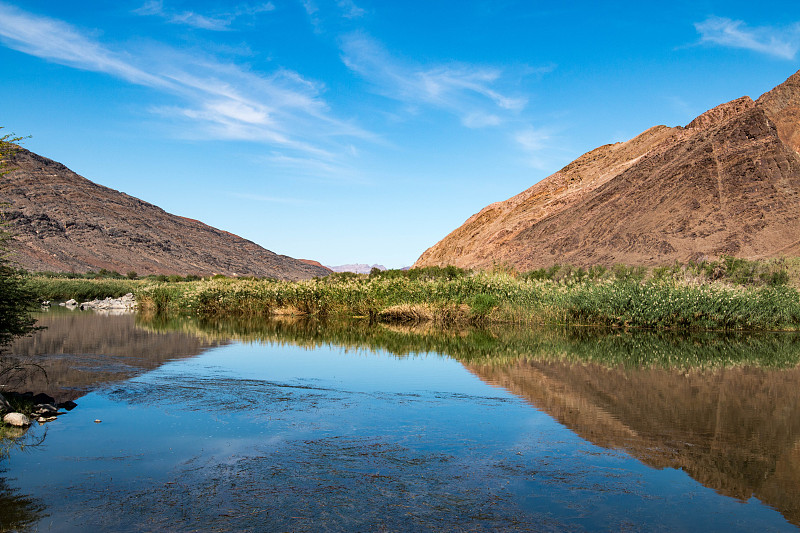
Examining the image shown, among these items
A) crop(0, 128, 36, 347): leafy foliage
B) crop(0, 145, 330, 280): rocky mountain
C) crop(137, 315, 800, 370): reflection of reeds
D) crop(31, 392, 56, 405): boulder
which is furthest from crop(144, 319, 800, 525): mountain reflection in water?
crop(0, 145, 330, 280): rocky mountain

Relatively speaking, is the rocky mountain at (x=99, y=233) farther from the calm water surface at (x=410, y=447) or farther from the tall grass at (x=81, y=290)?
the calm water surface at (x=410, y=447)

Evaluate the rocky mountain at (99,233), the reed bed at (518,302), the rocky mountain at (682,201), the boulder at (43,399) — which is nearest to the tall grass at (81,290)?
the reed bed at (518,302)

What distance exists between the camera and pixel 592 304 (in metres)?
21.6

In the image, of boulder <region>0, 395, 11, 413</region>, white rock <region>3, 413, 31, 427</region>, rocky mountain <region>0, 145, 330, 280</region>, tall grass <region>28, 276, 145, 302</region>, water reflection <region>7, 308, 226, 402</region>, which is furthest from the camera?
rocky mountain <region>0, 145, 330, 280</region>

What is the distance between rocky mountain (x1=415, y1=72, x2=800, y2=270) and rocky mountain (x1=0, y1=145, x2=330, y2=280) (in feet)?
157

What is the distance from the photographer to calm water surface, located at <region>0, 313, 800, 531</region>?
4.85 m

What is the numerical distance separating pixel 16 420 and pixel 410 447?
446 cm

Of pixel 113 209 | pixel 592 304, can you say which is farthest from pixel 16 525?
pixel 113 209

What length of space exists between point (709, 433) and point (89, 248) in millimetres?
91688

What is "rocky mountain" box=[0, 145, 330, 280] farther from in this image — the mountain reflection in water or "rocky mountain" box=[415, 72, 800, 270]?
the mountain reflection in water

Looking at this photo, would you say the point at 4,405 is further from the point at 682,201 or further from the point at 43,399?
the point at 682,201

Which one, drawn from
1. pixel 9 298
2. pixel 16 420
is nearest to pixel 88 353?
pixel 9 298

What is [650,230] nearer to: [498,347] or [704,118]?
[704,118]

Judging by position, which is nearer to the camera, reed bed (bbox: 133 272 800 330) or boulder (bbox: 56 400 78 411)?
boulder (bbox: 56 400 78 411)
